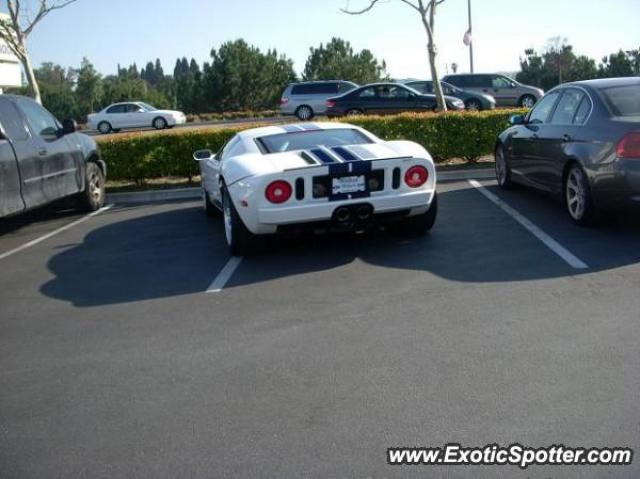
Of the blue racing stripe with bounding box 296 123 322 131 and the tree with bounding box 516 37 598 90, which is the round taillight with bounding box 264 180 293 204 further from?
the tree with bounding box 516 37 598 90

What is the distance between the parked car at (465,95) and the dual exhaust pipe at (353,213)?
62.5 ft

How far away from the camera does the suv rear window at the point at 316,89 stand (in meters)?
28.8

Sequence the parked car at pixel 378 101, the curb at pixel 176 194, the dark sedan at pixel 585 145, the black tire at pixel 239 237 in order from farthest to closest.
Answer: the parked car at pixel 378 101 < the curb at pixel 176 194 < the black tire at pixel 239 237 < the dark sedan at pixel 585 145

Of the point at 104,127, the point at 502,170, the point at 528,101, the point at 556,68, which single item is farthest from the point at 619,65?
the point at 502,170

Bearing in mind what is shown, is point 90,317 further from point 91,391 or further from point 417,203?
point 417,203

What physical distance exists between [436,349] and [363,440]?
3.95 ft

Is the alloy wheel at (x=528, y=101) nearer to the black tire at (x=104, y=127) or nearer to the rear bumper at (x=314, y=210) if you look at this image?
the black tire at (x=104, y=127)

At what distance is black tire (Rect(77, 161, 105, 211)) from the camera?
1095 cm

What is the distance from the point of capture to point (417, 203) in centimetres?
688

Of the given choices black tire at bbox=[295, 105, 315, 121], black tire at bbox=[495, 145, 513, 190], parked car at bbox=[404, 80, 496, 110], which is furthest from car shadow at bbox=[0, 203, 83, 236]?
black tire at bbox=[295, 105, 315, 121]

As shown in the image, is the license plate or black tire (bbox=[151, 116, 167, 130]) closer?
the license plate

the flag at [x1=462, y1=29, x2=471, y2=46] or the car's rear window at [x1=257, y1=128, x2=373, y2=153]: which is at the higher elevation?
the flag at [x1=462, y1=29, x2=471, y2=46]

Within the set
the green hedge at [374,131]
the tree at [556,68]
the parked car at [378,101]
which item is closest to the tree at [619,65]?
the tree at [556,68]

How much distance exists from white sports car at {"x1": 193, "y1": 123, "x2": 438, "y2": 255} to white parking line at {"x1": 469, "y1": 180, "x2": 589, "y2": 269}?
114 cm
